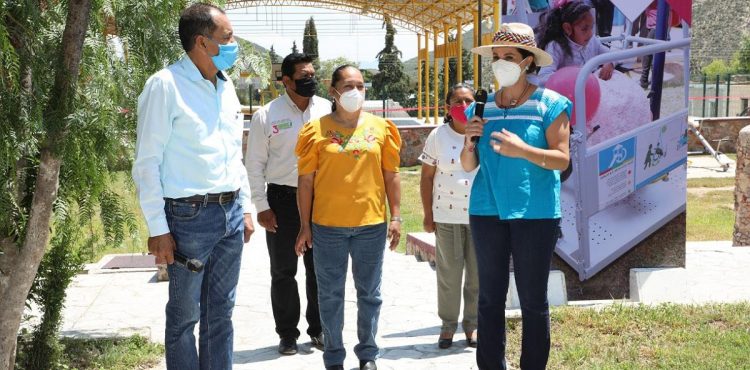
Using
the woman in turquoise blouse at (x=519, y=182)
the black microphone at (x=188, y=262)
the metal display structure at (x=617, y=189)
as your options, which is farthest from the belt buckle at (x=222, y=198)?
the metal display structure at (x=617, y=189)

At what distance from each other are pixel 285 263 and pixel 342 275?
75 cm

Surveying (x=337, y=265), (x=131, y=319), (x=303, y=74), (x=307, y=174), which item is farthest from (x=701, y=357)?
(x=131, y=319)

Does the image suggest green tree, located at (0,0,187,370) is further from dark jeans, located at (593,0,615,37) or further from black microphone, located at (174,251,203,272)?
dark jeans, located at (593,0,615,37)

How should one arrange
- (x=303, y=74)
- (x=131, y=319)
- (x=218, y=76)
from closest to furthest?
(x=218, y=76) → (x=303, y=74) → (x=131, y=319)

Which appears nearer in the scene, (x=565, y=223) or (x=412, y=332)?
(x=412, y=332)

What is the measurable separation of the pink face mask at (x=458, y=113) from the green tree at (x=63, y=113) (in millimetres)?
1729

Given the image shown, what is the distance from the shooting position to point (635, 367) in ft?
16.1

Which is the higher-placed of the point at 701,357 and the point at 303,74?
the point at 303,74

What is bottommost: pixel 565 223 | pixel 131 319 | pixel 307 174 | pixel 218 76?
pixel 131 319

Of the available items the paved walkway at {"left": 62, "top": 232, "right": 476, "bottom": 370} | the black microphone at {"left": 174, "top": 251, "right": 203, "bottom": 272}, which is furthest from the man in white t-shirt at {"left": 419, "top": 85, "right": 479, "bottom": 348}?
the black microphone at {"left": 174, "top": 251, "right": 203, "bottom": 272}

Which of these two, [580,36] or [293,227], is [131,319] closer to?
[293,227]

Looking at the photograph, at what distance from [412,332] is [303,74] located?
6.46ft

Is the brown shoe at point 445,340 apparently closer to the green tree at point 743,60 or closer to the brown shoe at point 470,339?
the brown shoe at point 470,339

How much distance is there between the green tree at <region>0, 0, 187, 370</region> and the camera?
4035mm
